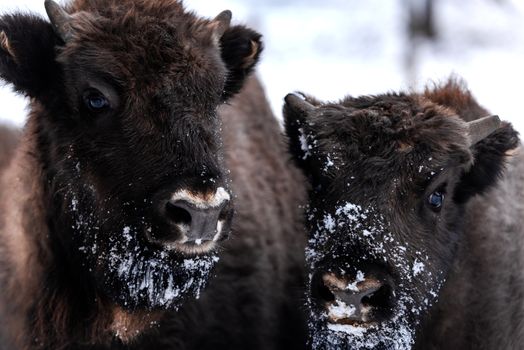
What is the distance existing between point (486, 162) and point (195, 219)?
2.07 m

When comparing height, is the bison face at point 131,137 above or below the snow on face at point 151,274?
above

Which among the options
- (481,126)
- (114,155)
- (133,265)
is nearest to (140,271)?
(133,265)

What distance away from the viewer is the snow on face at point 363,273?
483 cm

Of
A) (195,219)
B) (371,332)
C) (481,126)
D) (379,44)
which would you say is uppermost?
(481,126)

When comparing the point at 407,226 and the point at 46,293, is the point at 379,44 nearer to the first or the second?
the point at 407,226

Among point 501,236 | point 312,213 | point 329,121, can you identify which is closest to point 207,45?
point 329,121

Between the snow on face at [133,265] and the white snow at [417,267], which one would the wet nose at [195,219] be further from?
the white snow at [417,267]

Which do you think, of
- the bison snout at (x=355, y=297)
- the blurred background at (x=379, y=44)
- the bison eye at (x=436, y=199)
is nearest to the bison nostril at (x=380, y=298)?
the bison snout at (x=355, y=297)

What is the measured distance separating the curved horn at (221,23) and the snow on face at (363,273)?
1254mm

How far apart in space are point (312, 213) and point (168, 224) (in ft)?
3.61

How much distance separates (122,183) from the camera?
16.1 ft

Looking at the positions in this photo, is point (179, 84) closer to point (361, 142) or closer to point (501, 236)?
point (361, 142)

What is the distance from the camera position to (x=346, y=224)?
4.98 m

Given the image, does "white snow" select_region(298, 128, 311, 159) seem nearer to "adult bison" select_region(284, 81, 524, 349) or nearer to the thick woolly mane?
"adult bison" select_region(284, 81, 524, 349)
